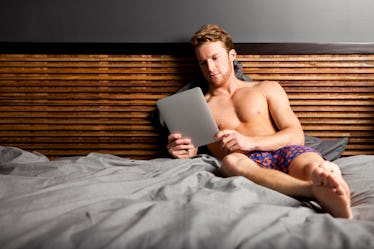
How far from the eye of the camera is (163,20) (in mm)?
→ 1853

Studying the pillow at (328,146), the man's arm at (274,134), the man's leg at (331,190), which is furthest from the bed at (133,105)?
the man's leg at (331,190)

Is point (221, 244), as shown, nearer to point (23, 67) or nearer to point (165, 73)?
point (165, 73)

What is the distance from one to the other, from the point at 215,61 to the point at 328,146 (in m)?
0.61

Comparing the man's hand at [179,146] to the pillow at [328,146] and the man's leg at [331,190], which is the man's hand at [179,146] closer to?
the pillow at [328,146]

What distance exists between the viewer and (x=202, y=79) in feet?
5.93

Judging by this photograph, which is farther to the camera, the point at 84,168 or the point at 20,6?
the point at 20,6

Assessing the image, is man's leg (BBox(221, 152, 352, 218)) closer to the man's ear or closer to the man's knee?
the man's knee

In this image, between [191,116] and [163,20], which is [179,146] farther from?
[163,20]

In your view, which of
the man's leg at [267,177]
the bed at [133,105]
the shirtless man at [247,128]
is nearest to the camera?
the man's leg at [267,177]

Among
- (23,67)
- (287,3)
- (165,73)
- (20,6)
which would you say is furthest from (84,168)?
(287,3)

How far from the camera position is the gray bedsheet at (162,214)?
0.62 metres

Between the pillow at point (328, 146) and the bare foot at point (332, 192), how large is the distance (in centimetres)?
74

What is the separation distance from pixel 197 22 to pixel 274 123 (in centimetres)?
66

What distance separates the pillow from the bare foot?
74 centimetres
